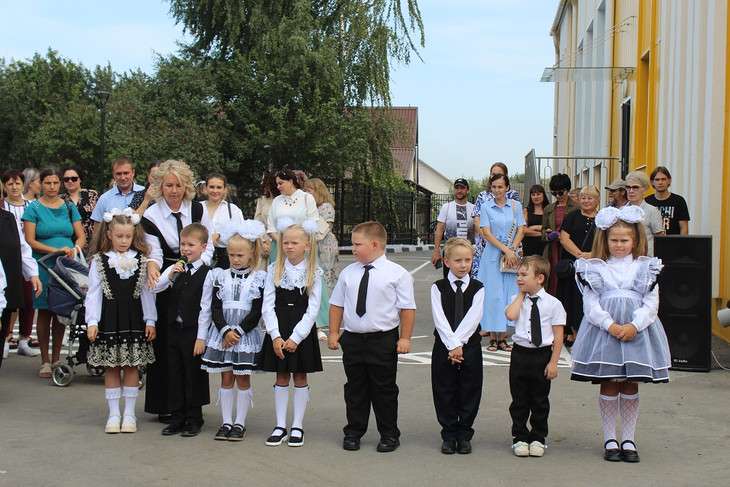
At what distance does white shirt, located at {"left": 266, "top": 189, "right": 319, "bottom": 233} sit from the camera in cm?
968

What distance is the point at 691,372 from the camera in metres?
7.99

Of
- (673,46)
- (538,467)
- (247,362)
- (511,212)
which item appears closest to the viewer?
(538,467)

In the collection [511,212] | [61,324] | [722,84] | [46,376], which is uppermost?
[722,84]

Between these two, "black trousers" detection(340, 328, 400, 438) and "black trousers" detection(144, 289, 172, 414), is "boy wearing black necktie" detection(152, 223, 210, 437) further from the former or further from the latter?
"black trousers" detection(340, 328, 400, 438)

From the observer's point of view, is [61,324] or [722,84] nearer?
[61,324]

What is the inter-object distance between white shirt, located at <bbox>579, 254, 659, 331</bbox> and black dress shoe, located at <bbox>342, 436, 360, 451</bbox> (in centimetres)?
171

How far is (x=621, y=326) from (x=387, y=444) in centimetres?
168

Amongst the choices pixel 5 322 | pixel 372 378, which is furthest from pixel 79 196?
pixel 372 378

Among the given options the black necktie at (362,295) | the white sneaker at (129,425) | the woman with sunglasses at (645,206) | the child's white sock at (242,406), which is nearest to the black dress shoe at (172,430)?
the white sneaker at (129,425)

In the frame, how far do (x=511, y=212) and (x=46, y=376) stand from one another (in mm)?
5259

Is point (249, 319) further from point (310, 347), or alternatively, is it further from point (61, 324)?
point (61, 324)

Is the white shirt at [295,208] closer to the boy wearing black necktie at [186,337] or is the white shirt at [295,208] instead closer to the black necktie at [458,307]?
the boy wearing black necktie at [186,337]

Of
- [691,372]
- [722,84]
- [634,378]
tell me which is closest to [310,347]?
[634,378]

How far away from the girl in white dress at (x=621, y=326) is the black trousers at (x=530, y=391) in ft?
0.73
